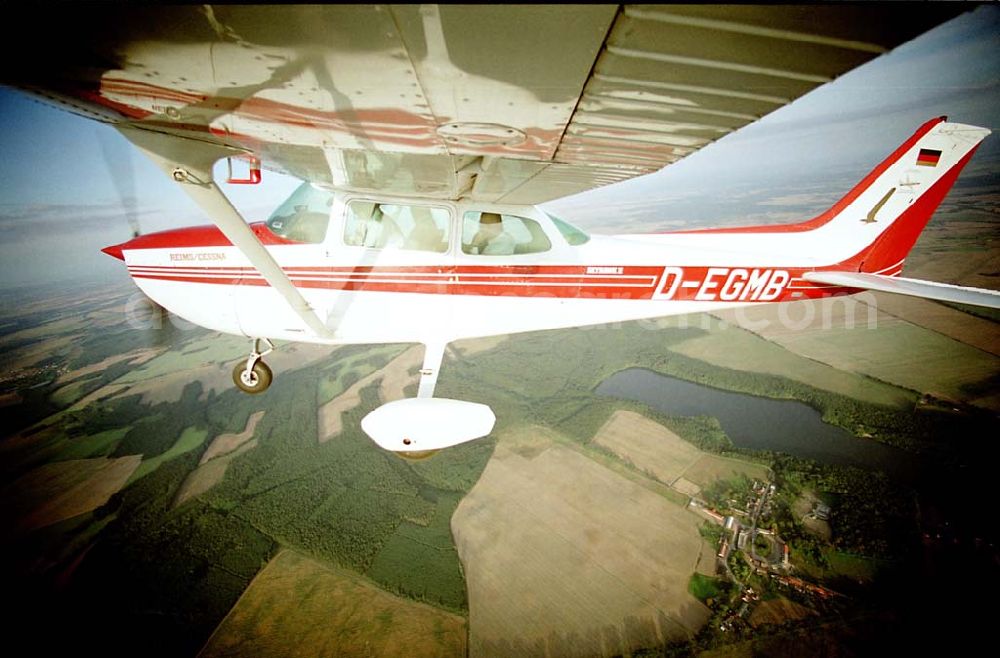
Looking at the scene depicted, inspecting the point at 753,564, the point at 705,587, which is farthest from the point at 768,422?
the point at 705,587

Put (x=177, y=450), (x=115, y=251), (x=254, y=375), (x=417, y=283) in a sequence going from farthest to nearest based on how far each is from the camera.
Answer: (x=177, y=450)
(x=254, y=375)
(x=115, y=251)
(x=417, y=283)

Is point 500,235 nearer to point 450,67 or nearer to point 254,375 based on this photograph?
point 450,67

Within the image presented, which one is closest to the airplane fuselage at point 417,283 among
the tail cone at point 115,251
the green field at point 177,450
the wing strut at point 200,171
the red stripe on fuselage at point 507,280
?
the red stripe on fuselage at point 507,280

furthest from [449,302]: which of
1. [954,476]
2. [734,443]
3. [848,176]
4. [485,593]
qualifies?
[848,176]

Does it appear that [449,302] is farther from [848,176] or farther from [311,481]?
[848,176]

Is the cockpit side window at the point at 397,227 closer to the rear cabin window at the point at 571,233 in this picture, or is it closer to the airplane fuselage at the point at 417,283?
the airplane fuselage at the point at 417,283

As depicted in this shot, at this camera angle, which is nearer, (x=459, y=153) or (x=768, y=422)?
(x=459, y=153)

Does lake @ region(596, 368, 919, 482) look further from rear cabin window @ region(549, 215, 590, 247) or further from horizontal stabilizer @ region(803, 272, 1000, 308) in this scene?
rear cabin window @ region(549, 215, 590, 247)

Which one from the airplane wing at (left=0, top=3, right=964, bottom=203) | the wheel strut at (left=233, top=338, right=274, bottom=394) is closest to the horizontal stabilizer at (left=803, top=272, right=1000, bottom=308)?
the airplane wing at (left=0, top=3, right=964, bottom=203)
